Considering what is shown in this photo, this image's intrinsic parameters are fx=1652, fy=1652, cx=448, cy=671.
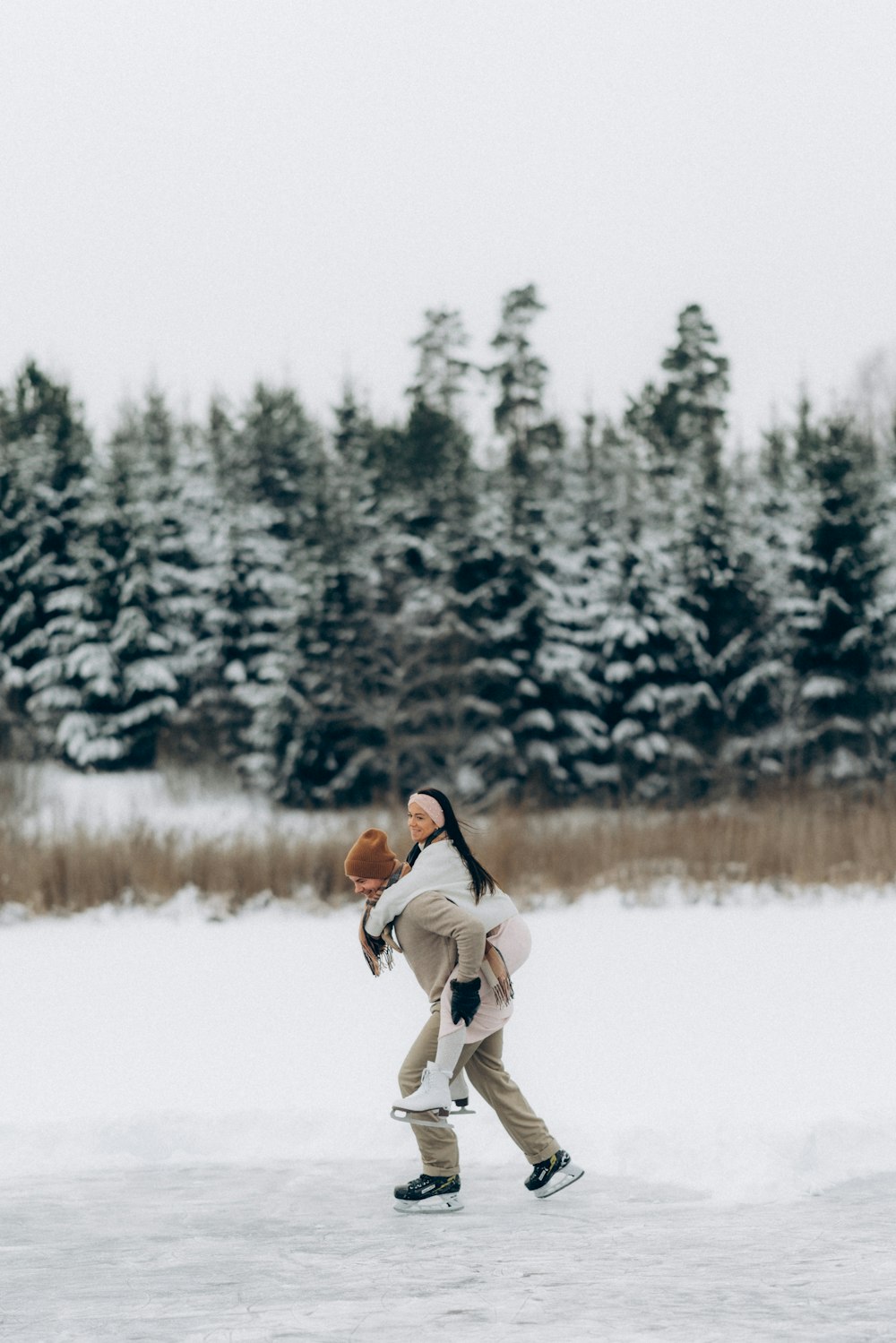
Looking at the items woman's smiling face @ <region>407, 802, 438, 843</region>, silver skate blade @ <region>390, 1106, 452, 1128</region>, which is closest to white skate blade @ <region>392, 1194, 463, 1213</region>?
silver skate blade @ <region>390, 1106, 452, 1128</region>

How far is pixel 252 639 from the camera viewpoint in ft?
128

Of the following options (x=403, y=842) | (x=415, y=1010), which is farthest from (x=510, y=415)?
(x=415, y=1010)

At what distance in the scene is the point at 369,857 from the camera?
5.89m

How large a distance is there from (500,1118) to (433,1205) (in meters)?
0.39

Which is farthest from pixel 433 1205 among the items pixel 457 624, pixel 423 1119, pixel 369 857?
pixel 457 624

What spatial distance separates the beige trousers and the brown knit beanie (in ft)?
2.16

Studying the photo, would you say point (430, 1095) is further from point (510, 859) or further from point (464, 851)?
point (510, 859)

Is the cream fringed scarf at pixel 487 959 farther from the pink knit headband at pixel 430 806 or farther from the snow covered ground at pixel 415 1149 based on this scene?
the snow covered ground at pixel 415 1149

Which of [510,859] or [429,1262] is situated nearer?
[429,1262]

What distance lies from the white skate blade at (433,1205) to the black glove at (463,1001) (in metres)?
0.80

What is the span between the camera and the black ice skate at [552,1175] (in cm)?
610

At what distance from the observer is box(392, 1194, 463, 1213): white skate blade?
236 inches

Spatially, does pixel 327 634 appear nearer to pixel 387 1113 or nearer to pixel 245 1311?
pixel 387 1113

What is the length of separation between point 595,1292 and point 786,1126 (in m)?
2.62
